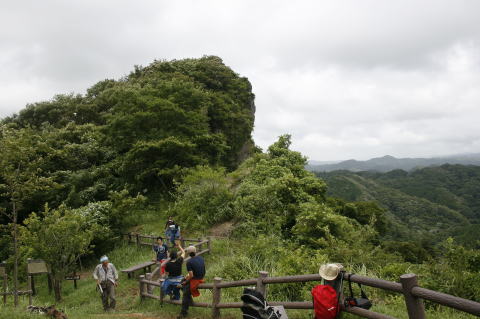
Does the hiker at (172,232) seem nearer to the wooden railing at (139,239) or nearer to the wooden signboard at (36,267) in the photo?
the wooden railing at (139,239)

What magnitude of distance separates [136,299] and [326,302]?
766cm

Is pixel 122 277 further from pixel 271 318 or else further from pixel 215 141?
pixel 215 141

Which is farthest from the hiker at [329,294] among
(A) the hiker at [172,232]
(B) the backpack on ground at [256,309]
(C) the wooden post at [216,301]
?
(A) the hiker at [172,232]

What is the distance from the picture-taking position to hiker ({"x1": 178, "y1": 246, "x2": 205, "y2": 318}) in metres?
7.49

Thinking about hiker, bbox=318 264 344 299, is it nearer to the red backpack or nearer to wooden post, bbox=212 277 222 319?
the red backpack

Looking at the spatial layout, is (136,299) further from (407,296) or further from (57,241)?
(407,296)

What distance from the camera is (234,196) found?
1925cm

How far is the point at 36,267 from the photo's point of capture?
12750 millimetres

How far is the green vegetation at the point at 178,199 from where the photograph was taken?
9.71 metres

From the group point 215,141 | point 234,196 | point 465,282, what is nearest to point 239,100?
point 215,141

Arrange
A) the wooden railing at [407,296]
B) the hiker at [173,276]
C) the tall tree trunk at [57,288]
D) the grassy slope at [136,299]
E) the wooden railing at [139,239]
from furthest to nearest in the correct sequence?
the wooden railing at [139,239] → the tall tree trunk at [57,288] → the hiker at [173,276] → the grassy slope at [136,299] → the wooden railing at [407,296]

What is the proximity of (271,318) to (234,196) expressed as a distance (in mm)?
14542

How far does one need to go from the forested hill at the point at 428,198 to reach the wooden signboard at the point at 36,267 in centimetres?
5878

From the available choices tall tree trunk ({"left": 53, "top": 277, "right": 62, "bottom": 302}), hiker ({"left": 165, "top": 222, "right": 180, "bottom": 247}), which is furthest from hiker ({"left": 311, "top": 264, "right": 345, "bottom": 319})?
tall tree trunk ({"left": 53, "top": 277, "right": 62, "bottom": 302})
